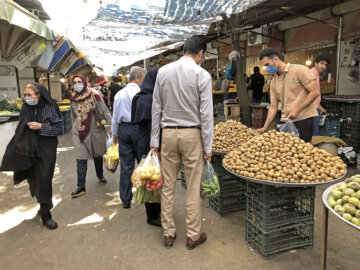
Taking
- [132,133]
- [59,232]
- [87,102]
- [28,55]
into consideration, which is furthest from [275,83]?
[28,55]

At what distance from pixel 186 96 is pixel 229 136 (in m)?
1.31

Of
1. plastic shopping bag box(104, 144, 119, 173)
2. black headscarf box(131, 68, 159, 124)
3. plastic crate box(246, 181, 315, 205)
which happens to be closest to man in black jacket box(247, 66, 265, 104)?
plastic shopping bag box(104, 144, 119, 173)

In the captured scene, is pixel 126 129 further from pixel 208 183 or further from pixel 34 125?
pixel 208 183

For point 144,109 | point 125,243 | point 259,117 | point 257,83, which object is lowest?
point 125,243

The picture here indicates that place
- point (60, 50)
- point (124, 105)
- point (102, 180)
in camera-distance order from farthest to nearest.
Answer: point (60, 50) < point (102, 180) < point (124, 105)

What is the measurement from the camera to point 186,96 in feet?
9.28

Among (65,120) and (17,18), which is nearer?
(17,18)

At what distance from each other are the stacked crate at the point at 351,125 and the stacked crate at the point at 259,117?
356 centimetres

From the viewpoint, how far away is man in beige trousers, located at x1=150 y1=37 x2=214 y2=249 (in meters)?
2.83

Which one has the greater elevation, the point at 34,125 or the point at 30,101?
the point at 30,101

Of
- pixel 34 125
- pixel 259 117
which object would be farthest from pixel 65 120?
pixel 34 125

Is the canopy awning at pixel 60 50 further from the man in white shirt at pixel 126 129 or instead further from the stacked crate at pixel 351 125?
the stacked crate at pixel 351 125

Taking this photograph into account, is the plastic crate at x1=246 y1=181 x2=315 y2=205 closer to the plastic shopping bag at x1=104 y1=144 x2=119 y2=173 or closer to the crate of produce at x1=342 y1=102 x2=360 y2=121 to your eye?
the plastic shopping bag at x1=104 y1=144 x2=119 y2=173

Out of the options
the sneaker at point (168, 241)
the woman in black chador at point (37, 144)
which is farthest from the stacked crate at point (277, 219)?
the woman in black chador at point (37, 144)
